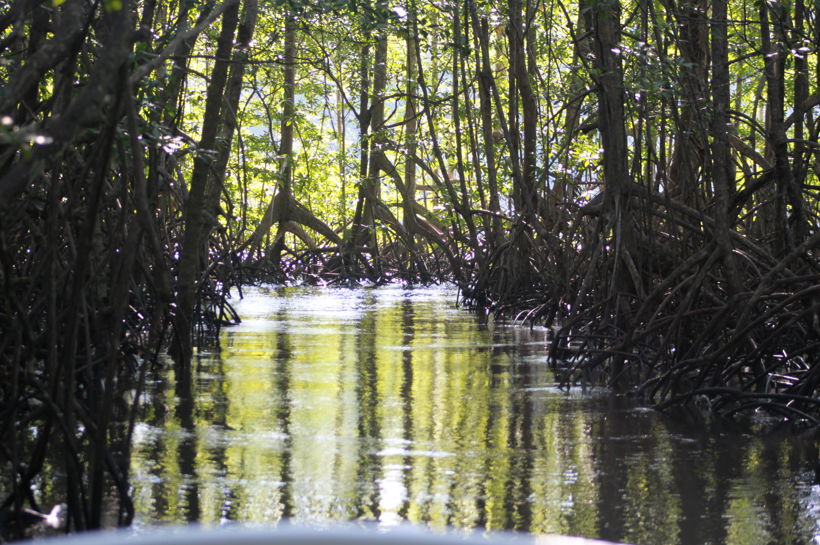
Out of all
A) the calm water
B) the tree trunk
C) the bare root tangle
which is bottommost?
the calm water

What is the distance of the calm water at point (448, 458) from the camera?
3.50 m

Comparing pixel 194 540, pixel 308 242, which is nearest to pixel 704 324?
pixel 194 540

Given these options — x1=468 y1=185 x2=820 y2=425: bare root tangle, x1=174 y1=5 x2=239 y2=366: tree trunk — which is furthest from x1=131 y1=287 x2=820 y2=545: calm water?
x1=174 y1=5 x2=239 y2=366: tree trunk

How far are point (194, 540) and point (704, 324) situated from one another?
5736mm

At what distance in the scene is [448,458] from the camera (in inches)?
170

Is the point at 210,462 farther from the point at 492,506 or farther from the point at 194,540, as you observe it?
the point at 194,540

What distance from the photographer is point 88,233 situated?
284 cm

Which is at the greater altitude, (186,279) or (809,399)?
(186,279)

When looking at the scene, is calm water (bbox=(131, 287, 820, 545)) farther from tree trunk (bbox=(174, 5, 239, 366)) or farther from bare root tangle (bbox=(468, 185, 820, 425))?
tree trunk (bbox=(174, 5, 239, 366))

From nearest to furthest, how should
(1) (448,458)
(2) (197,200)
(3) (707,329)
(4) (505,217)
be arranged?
(1) (448,458)
(3) (707,329)
(2) (197,200)
(4) (505,217)

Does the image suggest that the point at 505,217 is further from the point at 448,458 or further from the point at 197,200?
the point at 448,458

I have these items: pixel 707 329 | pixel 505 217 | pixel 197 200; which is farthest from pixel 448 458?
pixel 505 217

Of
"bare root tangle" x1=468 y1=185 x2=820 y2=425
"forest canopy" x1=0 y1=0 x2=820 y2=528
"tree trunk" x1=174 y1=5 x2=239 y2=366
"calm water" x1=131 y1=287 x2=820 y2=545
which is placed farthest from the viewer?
"tree trunk" x1=174 y1=5 x2=239 y2=366

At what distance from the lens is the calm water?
3.50 m
